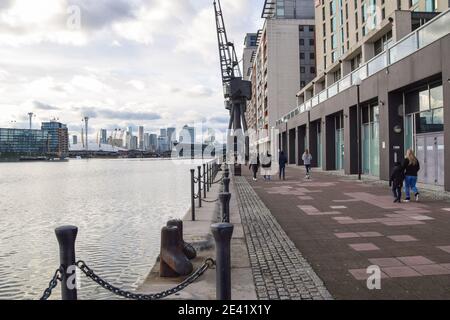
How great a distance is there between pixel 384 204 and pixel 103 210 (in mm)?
9347

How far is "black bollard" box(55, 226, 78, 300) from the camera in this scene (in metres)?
3.63

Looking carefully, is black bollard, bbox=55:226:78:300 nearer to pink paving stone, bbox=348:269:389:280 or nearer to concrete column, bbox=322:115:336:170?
pink paving stone, bbox=348:269:389:280

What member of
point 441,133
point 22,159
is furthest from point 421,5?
Result: point 22,159

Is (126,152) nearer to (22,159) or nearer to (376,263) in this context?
(22,159)

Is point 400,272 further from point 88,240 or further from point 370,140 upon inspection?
point 370,140

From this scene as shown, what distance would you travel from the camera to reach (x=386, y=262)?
6.16 meters

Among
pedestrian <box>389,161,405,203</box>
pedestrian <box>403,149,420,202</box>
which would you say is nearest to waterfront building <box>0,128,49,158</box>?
pedestrian <box>389,161,405,203</box>

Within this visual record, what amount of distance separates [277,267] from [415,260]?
2026mm

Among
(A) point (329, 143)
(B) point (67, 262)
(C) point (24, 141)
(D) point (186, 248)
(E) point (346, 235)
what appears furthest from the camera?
(C) point (24, 141)

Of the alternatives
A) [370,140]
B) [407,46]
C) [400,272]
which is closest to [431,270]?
[400,272]

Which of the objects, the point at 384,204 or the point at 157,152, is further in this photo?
the point at 157,152

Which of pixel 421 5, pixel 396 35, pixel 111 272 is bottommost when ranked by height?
pixel 111 272

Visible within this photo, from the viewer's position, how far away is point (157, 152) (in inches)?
7303

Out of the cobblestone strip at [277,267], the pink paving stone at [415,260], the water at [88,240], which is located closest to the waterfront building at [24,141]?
the water at [88,240]
